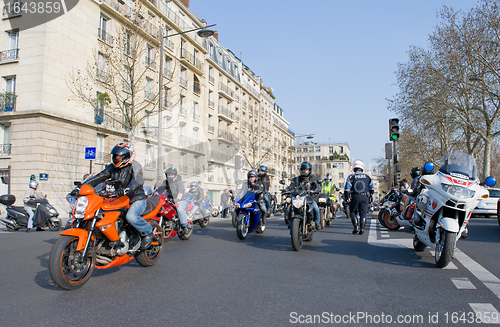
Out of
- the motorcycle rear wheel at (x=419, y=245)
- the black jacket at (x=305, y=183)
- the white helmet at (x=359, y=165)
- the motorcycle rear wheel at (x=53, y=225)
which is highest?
the white helmet at (x=359, y=165)

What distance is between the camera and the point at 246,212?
909 centimetres

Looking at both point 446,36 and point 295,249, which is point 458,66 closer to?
point 446,36

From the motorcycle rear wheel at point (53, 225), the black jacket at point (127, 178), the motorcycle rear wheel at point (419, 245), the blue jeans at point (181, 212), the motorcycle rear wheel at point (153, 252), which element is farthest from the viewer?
the motorcycle rear wheel at point (53, 225)

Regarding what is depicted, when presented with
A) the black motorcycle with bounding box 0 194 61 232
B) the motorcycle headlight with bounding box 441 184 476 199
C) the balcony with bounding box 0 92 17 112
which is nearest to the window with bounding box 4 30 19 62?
the balcony with bounding box 0 92 17 112

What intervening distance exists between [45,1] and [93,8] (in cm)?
339

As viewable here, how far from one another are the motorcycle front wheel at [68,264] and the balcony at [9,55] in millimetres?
23492

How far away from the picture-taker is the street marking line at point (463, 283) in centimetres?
431

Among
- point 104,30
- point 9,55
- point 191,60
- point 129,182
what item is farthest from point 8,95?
point 129,182

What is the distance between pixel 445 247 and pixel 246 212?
4.77 m

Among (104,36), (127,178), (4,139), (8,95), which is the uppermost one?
(104,36)

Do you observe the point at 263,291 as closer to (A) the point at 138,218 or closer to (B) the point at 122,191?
(A) the point at 138,218

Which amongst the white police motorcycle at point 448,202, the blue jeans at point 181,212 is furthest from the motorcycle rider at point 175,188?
the white police motorcycle at point 448,202

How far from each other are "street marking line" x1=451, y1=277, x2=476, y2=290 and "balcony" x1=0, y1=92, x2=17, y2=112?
24.8 metres

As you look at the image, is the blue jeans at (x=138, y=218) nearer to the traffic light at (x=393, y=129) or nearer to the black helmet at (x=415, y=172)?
the black helmet at (x=415, y=172)
